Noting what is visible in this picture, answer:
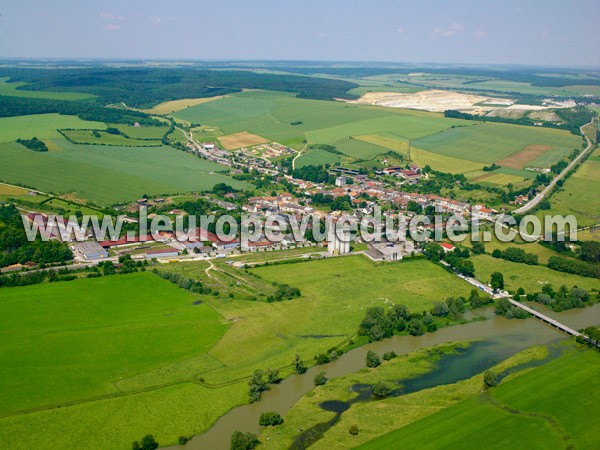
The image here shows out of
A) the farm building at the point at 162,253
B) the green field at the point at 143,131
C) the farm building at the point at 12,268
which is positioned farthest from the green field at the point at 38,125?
the farm building at the point at 162,253

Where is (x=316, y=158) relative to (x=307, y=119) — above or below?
below

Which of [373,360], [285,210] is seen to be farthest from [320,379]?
[285,210]

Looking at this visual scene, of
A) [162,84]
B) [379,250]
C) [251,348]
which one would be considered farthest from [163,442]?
[162,84]

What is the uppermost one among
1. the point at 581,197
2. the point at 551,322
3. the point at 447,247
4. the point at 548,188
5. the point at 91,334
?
the point at 548,188

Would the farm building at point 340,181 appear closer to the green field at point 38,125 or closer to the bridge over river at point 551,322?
the bridge over river at point 551,322

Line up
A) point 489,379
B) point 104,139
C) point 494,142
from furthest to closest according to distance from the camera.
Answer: point 494,142 → point 104,139 → point 489,379

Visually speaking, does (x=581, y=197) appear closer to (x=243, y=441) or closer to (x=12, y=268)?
(x=243, y=441)
